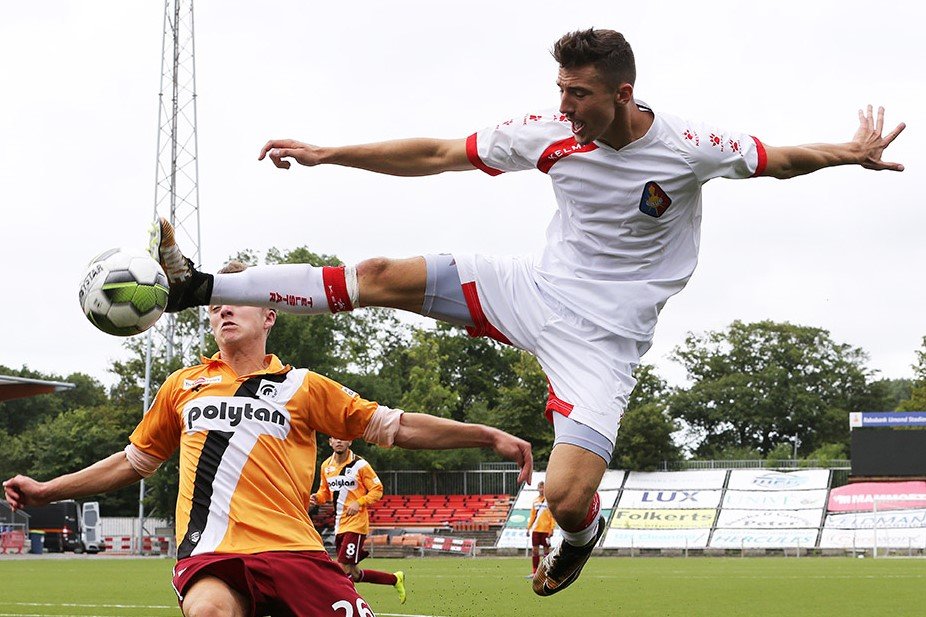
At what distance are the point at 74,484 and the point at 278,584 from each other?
1457 mm

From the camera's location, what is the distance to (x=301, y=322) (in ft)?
198

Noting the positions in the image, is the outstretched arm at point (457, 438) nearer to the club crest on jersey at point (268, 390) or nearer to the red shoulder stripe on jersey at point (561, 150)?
the club crest on jersey at point (268, 390)

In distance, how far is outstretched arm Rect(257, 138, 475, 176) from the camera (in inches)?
262

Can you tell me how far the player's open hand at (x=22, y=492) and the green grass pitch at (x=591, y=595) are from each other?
316 inches

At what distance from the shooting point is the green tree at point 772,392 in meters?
85.0

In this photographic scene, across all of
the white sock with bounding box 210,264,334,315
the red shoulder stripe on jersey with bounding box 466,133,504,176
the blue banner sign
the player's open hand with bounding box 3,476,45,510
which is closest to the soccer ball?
the white sock with bounding box 210,264,334,315

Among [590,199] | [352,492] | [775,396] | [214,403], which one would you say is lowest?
[775,396]

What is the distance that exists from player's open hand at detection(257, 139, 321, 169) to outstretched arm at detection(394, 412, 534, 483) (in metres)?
1.58

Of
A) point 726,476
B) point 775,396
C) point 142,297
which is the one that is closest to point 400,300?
point 142,297

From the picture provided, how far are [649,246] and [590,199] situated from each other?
463 millimetres

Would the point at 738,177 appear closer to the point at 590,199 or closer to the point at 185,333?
the point at 590,199

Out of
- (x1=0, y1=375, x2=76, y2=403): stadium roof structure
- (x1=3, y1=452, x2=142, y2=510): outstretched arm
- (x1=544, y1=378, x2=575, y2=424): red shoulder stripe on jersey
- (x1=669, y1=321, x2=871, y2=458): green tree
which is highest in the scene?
(x1=544, y1=378, x2=575, y2=424): red shoulder stripe on jersey

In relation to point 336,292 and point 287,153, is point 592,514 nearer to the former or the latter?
point 336,292

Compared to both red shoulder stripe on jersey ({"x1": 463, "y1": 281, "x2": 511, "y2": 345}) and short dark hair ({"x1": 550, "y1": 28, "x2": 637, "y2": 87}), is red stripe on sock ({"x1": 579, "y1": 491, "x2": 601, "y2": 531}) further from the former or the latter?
short dark hair ({"x1": 550, "y1": 28, "x2": 637, "y2": 87})
